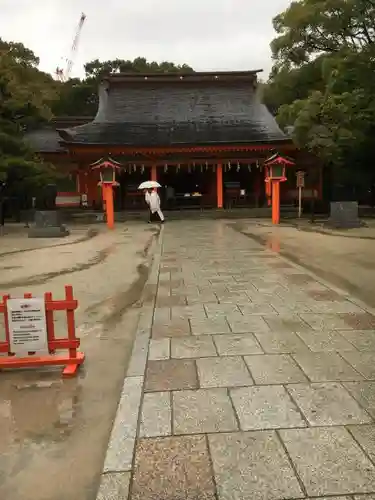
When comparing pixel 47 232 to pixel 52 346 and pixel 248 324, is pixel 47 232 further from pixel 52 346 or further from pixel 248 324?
pixel 52 346

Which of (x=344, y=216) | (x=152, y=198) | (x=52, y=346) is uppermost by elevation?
(x=152, y=198)

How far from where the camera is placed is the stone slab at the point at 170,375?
3.97 meters

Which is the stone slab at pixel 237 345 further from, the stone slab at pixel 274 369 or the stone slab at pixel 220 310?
the stone slab at pixel 220 310

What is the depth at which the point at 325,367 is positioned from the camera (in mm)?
4266

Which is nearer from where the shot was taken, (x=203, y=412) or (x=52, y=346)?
(x=203, y=412)

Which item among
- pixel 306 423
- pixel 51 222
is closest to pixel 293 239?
pixel 51 222

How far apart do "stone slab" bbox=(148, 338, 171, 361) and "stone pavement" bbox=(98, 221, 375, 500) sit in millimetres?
20

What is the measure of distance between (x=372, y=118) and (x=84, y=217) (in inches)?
569

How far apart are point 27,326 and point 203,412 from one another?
6.36ft

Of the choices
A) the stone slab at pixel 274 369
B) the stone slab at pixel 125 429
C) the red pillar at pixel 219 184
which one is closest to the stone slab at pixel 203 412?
the stone slab at pixel 125 429

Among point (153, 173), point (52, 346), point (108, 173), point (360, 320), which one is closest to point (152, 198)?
point (108, 173)

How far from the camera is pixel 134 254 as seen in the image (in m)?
12.3

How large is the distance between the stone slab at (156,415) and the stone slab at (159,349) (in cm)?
83

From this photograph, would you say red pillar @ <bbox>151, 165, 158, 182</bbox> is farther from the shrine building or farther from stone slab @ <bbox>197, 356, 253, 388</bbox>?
stone slab @ <bbox>197, 356, 253, 388</bbox>
